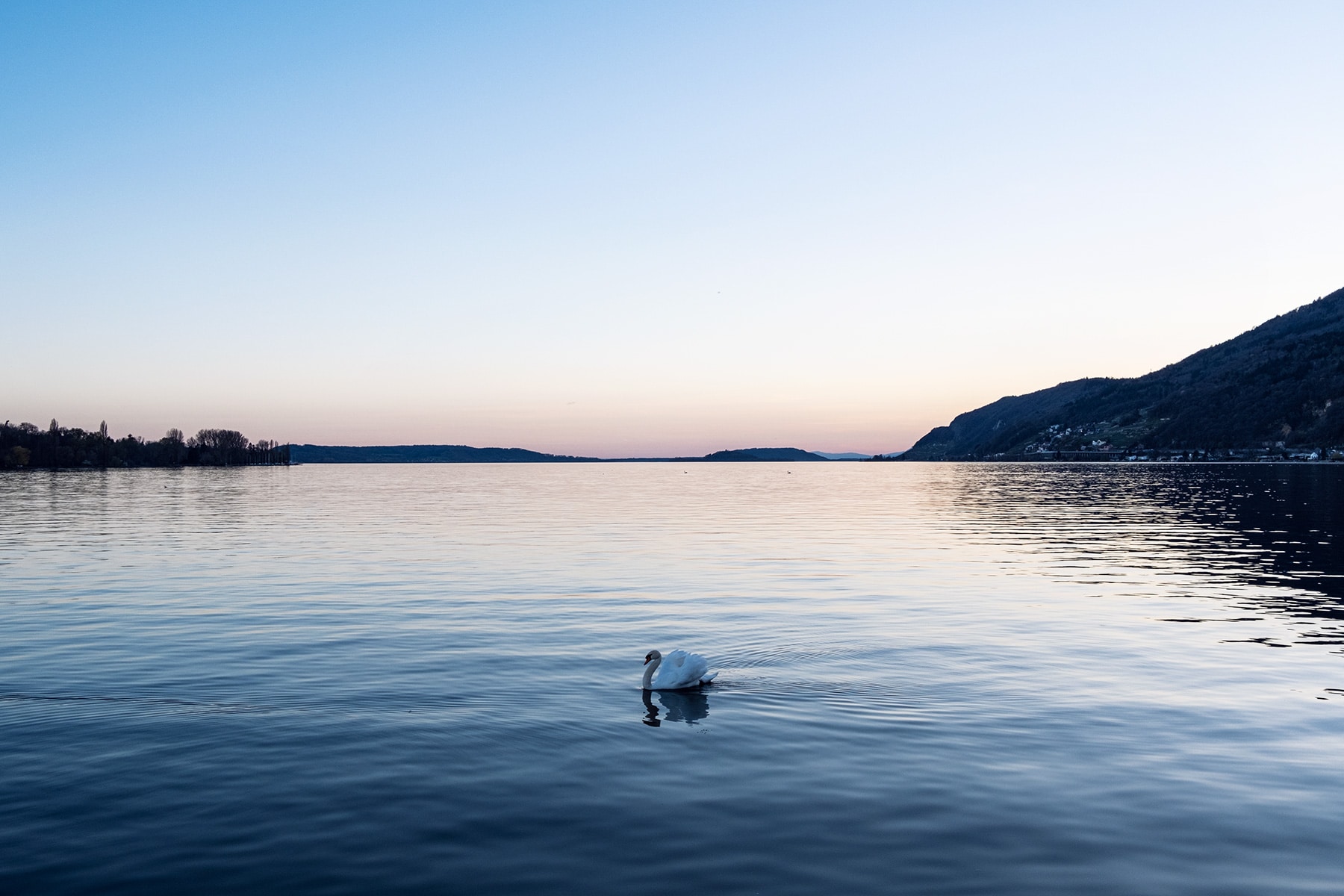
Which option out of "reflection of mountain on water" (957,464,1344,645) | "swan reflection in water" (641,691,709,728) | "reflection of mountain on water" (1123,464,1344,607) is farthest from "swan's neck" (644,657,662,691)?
"reflection of mountain on water" (1123,464,1344,607)

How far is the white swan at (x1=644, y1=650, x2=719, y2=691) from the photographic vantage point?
18.8 meters

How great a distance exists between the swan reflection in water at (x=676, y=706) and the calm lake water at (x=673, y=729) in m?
0.15

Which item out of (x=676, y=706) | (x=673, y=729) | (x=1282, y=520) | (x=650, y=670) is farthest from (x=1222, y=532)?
(x=673, y=729)

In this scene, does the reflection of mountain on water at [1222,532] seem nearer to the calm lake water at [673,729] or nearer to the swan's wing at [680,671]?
the calm lake water at [673,729]

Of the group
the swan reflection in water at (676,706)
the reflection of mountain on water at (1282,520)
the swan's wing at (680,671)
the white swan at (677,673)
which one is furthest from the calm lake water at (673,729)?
the reflection of mountain on water at (1282,520)

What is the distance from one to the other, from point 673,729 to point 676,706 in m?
1.53

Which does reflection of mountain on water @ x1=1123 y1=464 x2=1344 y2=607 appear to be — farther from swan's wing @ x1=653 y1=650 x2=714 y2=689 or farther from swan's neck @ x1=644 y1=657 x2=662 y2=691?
swan's neck @ x1=644 y1=657 x2=662 y2=691

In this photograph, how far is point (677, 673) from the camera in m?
18.9

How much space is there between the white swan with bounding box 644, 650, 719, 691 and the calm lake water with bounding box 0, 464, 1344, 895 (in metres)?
0.50

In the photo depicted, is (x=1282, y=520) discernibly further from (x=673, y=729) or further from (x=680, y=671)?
(x=673, y=729)

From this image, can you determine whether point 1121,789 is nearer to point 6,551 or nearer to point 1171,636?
point 1171,636

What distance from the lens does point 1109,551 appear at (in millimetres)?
46938

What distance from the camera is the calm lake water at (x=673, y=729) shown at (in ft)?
35.9

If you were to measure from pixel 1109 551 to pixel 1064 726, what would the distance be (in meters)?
33.9
